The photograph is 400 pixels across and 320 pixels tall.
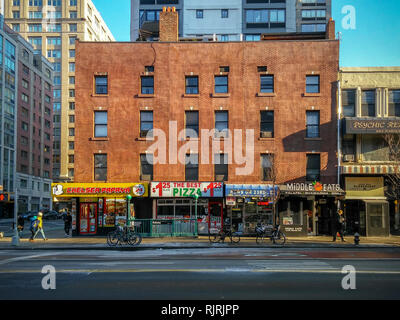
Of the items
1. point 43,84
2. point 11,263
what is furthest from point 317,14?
point 11,263

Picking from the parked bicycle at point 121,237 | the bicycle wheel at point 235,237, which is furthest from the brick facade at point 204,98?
the parked bicycle at point 121,237

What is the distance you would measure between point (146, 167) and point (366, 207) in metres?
14.9

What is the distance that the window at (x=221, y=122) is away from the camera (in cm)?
2819

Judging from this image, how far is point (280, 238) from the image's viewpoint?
22.7 metres

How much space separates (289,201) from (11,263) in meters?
18.1

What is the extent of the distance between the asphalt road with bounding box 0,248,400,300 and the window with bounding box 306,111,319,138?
43.5 feet

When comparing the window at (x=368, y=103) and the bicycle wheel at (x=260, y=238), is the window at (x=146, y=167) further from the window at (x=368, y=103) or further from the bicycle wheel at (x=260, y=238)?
the window at (x=368, y=103)

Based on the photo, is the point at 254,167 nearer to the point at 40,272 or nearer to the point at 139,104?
the point at 139,104

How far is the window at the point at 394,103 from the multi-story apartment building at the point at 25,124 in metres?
59.3

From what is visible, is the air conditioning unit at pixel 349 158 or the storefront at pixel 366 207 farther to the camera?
the air conditioning unit at pixel 349 158

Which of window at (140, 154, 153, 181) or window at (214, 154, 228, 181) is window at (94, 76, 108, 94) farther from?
window at (214, 154, 228, 181)

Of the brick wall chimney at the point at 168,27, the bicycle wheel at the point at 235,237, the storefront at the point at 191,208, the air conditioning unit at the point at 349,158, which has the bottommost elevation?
the bicycle wheel at the point at 235,237

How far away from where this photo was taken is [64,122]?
93.2 metres

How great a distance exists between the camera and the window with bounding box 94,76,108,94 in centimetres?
2880
